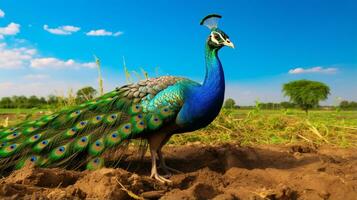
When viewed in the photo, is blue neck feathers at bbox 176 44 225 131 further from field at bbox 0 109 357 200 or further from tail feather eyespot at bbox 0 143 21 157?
tail feather eyespot at bbox 0 143 21 157

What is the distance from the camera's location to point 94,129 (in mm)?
4355

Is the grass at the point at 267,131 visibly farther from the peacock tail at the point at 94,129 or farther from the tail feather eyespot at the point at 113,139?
the tail feather eyespot at the point at 113,139

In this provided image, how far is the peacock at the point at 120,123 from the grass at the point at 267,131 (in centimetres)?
304

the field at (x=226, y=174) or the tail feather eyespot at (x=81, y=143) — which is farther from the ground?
the tail feather eyespot at (x=81, y=143)

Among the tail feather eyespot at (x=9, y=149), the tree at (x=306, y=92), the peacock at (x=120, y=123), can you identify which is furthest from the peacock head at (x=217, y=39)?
the tree at (x=306, y=92)

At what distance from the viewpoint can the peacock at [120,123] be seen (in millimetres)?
4250

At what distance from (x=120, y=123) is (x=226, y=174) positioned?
138 cm

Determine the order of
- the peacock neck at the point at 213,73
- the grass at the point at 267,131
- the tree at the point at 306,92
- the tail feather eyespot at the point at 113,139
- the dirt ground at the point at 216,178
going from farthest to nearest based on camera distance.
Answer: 1. the tree at the point at 306,92
2. the grass at the point at 267,131
3. the peacock neck at the point at 213,73
4. the tail feather eyespot at the point at 113,139
5. the dirt ground at the point at 216,178

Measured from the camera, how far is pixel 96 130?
434cm

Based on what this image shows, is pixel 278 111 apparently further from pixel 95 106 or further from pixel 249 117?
pixel 95 106

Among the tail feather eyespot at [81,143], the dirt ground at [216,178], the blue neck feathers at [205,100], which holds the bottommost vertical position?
the dirt ground at [216,178]

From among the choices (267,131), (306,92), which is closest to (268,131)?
(267,131)

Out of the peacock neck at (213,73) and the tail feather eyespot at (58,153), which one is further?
the peacock neck at (213,73)

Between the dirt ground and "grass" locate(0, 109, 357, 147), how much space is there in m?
1.55
